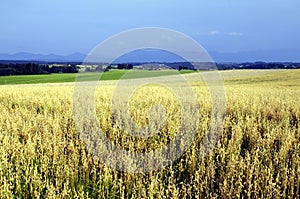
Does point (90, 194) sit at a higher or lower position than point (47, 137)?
lower

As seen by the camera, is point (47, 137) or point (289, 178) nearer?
point (289, 178)

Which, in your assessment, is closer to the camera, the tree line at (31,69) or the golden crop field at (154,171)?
the golden crop field at (154,171)

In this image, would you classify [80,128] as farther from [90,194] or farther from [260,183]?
[260,183]

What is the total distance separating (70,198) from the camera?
4.09 meters

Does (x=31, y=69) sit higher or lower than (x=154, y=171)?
higher

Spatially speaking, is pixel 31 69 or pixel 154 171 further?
pixel 31 69

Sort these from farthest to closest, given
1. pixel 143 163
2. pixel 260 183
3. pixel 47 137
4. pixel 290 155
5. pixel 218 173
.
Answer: pixel 47 137
pixel 290 155
pixel 143 163
pixel 218 173
pixel 260 183

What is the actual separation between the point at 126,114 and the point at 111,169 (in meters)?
3.73

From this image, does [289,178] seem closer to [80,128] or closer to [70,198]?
[70,198]

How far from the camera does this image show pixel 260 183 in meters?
4.52

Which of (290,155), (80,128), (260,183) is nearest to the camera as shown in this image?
(260,183)

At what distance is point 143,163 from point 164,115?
129 inches

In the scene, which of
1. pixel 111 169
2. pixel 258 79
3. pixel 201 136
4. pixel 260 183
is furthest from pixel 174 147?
pixel 258 79

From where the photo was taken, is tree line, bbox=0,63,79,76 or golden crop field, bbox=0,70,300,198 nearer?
golden crop field, bbox=0,70,300,198
